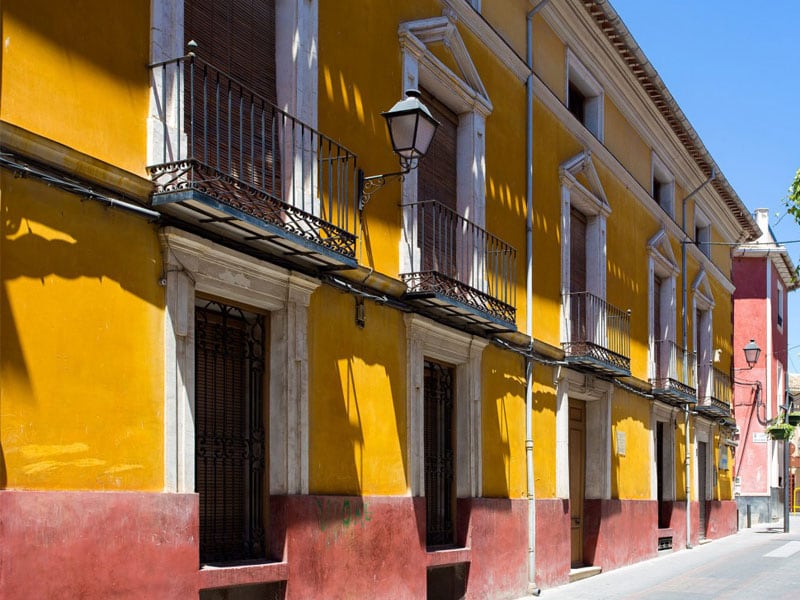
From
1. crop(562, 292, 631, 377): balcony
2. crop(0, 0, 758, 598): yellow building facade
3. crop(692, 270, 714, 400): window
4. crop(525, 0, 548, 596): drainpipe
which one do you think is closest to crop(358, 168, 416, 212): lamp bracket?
crop(0, 0, 758, 598): yellow building facade

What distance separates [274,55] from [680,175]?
1541 cm

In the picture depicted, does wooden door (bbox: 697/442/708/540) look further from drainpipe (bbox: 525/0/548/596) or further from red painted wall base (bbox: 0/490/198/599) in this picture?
red painted wall base (bbox: 0/490/198/599)

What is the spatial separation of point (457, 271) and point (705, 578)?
703 cm

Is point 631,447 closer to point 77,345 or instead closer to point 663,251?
point 663,251

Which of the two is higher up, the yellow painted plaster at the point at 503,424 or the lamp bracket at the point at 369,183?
the lamp bracket at the point at 369,183

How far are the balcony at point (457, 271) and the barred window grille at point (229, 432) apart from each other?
89.9 inches

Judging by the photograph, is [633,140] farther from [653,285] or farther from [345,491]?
[345,491]

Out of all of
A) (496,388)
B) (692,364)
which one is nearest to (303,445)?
(496,388)

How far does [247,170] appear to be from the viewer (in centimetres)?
816

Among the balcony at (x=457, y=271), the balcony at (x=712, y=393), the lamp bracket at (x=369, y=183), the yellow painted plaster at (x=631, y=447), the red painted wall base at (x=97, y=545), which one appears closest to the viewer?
the red painted wall base at (x=97, y=545)

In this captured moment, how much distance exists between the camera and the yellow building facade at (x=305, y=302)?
6.16m

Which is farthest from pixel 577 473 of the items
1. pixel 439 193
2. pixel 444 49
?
pixel 444 49

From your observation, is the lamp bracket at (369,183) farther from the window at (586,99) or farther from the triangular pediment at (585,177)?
the window at (586,99)

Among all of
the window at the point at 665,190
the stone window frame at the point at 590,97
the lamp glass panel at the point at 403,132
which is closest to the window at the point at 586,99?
the stone window frame at the point at 590,97
